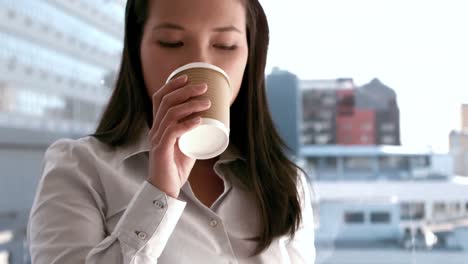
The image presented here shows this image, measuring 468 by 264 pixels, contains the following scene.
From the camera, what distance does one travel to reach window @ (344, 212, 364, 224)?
2002mm

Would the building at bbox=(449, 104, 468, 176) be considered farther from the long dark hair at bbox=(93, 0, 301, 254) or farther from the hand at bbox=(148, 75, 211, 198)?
the hand at bbox=(148, 75, 211, 198)

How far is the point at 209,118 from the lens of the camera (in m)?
0.63

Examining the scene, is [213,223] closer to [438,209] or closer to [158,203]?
[158,203]

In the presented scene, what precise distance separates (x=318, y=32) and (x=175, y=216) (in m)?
1.36

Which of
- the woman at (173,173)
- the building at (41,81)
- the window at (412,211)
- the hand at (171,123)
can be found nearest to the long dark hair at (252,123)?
the woman at (173,173)

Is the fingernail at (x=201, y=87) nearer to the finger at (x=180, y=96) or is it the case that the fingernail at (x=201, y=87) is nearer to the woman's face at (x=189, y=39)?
the finger at (x=180, y=96)

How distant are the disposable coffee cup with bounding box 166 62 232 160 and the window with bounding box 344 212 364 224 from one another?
4.75 feet

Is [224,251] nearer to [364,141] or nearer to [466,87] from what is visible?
[364,141]

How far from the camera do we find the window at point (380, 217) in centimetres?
197

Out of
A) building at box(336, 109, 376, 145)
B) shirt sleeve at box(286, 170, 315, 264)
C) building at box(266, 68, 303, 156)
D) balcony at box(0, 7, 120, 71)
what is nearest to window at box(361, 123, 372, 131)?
building at box(336, 109, 376, 145)

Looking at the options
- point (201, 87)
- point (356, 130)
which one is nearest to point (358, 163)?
point (356, 130)

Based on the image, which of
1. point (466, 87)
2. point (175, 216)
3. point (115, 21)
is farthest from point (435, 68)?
point (175, 216)

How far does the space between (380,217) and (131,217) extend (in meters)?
1.48

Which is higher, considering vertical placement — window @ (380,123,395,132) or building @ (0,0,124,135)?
building @ (0,0,124,135)
